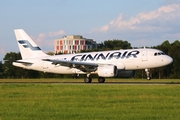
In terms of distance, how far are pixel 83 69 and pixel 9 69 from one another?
62636 millimetres

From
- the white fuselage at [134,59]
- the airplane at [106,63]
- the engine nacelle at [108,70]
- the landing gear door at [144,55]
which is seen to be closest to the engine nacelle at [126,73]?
the airplane at [106,63]

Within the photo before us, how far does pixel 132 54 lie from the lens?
Answer: 50094mm

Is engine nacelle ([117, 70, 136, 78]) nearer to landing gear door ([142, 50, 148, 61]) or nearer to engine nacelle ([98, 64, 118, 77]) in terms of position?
engine nacelle ([98, 64, 118, 77])

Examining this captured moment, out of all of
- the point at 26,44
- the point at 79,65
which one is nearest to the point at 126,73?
the point at 79,65

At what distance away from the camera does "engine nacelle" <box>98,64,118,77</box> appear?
162 ft

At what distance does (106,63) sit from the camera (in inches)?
2014

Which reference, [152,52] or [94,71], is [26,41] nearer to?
[94,71]

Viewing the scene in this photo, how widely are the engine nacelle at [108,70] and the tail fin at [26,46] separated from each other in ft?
38.2

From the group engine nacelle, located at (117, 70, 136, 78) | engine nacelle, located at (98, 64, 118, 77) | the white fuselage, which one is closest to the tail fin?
the white fuselage

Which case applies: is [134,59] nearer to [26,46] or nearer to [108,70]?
[108,70]

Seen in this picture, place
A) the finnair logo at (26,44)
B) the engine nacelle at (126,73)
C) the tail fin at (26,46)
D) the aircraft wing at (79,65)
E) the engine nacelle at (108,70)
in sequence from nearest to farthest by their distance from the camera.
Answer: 1. the engine nacelle at (108,70)
2. the aircraft wing at (79,65)
3. the engine nacelle at (126,73)
4. the tail fin at (26,46)
5. the finnair logo at (26,44)

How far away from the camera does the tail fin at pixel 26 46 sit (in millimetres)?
59062

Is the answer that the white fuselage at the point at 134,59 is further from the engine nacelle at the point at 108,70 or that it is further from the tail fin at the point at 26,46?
the tail fin at the point at 26,46

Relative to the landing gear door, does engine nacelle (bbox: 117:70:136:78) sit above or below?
below
